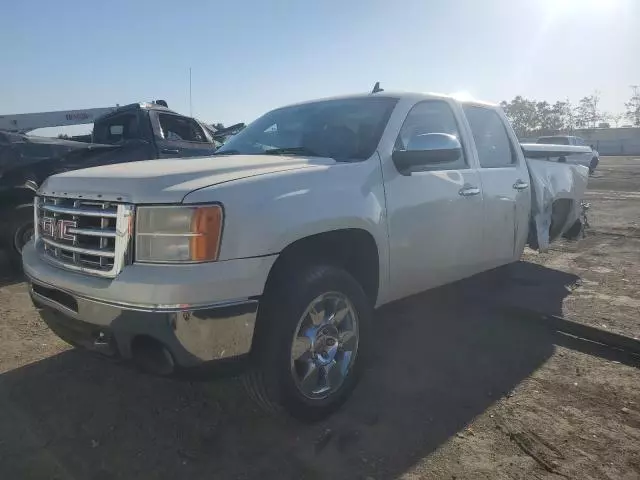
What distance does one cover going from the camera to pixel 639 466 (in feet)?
8.16

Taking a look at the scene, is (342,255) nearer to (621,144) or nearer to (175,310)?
(175,310)

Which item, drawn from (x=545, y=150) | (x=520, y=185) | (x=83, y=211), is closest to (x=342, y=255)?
(x=83, y=211)

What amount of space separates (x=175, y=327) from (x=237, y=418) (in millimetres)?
931

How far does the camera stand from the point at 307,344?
281 cm

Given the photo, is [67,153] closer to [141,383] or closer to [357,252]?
[141,383]

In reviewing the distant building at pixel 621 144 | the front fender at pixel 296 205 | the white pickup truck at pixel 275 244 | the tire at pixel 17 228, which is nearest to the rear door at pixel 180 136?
the tire at pixel 17 228

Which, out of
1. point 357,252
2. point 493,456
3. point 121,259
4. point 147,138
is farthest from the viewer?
point 147,138

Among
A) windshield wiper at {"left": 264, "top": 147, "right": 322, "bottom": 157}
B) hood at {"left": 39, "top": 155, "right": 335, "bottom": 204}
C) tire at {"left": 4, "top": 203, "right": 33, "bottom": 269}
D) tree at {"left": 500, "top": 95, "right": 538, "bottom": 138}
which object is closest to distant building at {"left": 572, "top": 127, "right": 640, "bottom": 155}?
tree at {"left": 500, "top": 95, "right": 538, "bottom": 138}

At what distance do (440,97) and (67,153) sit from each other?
4.76 metres

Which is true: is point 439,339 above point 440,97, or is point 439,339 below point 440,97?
below

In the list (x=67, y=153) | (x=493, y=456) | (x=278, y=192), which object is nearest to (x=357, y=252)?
(x=278, y=192)

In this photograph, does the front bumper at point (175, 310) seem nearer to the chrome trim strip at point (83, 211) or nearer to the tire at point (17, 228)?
the chrome trim strip at point (83, 211)

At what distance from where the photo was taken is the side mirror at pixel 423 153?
3275mm

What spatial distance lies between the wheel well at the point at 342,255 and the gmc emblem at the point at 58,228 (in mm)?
1078
